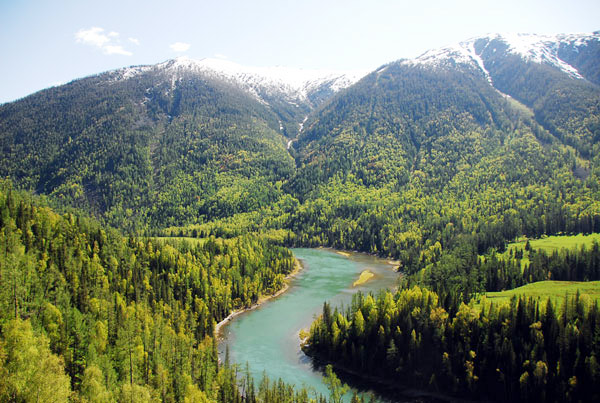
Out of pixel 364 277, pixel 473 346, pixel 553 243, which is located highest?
pixel 553 243

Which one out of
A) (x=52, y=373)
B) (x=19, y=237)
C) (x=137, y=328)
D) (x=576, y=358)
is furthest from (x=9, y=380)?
(x=576, y=358)

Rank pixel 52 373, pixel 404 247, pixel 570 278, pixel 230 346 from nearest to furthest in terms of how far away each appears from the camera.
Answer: pixel 52 373 < pixel 230 346 < pixel 570 278 < pixel 404 247

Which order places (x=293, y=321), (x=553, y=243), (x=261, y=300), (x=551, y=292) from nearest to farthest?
(x=551, y=292) < (x=293, y=321) < (x=261, y=300) < (x=553, y=243)

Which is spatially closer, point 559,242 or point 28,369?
point 28,369

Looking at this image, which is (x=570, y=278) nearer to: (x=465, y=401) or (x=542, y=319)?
(x=542, y=319)

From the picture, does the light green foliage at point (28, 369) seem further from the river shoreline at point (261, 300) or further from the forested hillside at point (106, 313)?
the river shoreline at point (261, 300)

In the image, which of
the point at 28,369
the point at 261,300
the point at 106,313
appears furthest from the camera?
the point at 261,300

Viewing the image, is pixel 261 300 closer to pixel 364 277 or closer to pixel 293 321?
pixel 293 321

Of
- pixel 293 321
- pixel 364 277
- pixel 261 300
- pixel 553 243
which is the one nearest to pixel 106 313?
pixel 293 321
